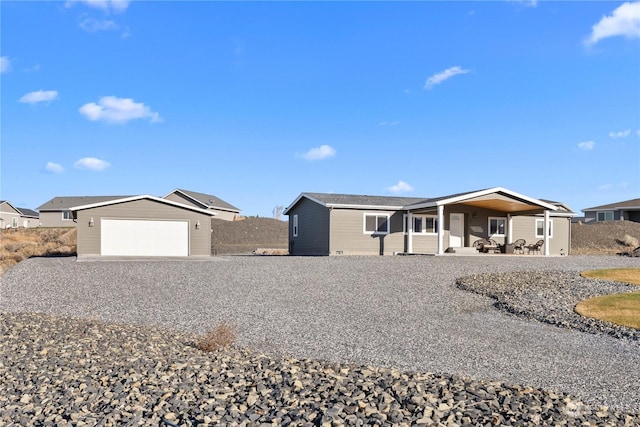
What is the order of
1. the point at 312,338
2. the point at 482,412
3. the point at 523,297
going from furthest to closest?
the point at 523,297 → the point at 312,338 → the point at 482,412

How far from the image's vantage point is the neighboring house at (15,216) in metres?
61.7

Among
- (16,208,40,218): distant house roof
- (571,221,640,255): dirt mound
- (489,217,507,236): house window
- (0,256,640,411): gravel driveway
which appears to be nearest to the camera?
(0,256,640,411): gravel driveway

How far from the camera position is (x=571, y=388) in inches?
251

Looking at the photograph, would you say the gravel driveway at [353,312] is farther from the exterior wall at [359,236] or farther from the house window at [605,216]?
the house window at [605,216]

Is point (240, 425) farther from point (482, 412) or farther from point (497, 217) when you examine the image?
point (497, 217)

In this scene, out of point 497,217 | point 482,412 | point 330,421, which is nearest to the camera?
point 330,421

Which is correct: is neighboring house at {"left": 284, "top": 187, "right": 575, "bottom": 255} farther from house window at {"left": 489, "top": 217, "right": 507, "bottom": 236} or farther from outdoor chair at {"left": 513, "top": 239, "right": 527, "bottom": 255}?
outdoor chair at {"left": 513, "top": 239, "right": 527, "bottom": 255}

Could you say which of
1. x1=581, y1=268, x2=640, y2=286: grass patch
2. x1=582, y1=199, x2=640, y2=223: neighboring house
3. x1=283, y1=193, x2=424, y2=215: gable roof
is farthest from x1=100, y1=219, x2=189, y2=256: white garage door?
x1=582, y1=199, x2=640, y2=223: neighboring house

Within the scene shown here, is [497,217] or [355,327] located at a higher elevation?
[497,217]

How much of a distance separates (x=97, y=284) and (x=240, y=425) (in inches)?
460

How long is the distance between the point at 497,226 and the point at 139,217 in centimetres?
1918

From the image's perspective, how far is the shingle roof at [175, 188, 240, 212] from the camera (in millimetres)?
52781

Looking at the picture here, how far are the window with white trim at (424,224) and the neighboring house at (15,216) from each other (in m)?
53.5

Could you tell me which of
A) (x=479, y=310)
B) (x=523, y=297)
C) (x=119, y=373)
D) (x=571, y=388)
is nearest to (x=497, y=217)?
(x=523, y=297)
